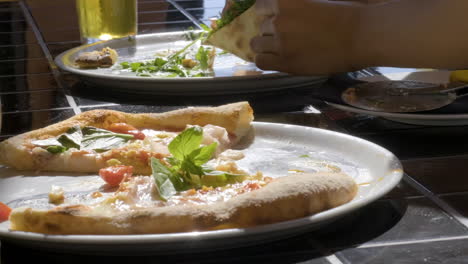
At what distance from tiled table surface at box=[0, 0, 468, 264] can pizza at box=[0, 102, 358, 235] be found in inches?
1.3

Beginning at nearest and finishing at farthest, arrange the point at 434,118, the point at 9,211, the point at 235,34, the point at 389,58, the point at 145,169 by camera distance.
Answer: the point at 9,211, the point at 145,169, the point at 434,118, the point at 389,58, the point at 235,34

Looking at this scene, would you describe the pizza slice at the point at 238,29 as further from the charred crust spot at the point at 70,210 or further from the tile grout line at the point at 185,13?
the charred crust spot at the point at 70,210

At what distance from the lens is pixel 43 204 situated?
1.02 meters

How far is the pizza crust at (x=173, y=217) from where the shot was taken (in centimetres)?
87

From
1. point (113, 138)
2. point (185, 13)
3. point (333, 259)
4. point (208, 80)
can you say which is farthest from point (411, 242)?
point (185, 13)

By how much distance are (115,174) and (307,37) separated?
35.2 inches

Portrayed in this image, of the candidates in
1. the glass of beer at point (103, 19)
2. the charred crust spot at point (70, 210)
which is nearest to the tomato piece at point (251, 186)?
the charred crust spot at point (70, 210)

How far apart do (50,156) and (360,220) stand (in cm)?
48

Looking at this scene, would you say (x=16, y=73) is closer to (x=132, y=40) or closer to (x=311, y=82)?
(x=132, y=40)

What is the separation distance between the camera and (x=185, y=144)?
106 centimetres

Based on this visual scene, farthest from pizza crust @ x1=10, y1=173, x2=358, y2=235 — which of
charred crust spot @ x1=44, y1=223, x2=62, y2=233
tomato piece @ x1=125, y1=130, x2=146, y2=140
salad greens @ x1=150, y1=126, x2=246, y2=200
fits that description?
tomato piece @ x1=125, y1=130, x2=146, y2=140

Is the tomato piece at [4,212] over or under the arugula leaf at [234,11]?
under

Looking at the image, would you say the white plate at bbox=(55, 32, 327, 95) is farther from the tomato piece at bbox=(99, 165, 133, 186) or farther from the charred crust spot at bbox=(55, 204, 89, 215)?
the charred crust spot at bbox=(55, 204, 89, 215)

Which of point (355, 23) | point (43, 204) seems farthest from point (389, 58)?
point (43, 204)
